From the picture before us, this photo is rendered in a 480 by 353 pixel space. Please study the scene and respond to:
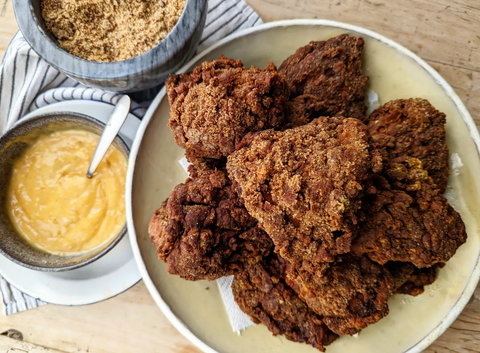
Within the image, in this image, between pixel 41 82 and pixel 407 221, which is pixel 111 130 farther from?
pixel 407 221

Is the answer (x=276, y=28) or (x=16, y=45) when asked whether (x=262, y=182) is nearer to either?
(x=276, y=28)

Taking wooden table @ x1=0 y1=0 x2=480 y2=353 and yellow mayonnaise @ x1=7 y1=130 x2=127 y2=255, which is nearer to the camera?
yellow mayonnaise @ x1=7 y1=130 x2=127 y2=255

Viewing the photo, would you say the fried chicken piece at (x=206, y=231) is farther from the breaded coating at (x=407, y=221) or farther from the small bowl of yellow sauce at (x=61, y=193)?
the small bowl of yellow sauce at (x=61, y=193)

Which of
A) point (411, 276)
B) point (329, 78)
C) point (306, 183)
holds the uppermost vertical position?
point (329, 78)

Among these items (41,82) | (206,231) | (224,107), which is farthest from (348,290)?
(41,82)

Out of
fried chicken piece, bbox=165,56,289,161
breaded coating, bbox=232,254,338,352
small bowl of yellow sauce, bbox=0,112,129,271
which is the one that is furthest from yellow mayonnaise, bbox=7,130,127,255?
breaded coating, bbox=232,254,338,352

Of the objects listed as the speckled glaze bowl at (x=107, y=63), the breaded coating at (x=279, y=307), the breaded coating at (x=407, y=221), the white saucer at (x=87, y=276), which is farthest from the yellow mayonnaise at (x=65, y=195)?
the breaded coating at (x=407, y=221)

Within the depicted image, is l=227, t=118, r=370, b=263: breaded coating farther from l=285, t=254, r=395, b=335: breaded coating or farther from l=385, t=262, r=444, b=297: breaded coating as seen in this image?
l=385, t=262, r=444, b=297: breaded coating
